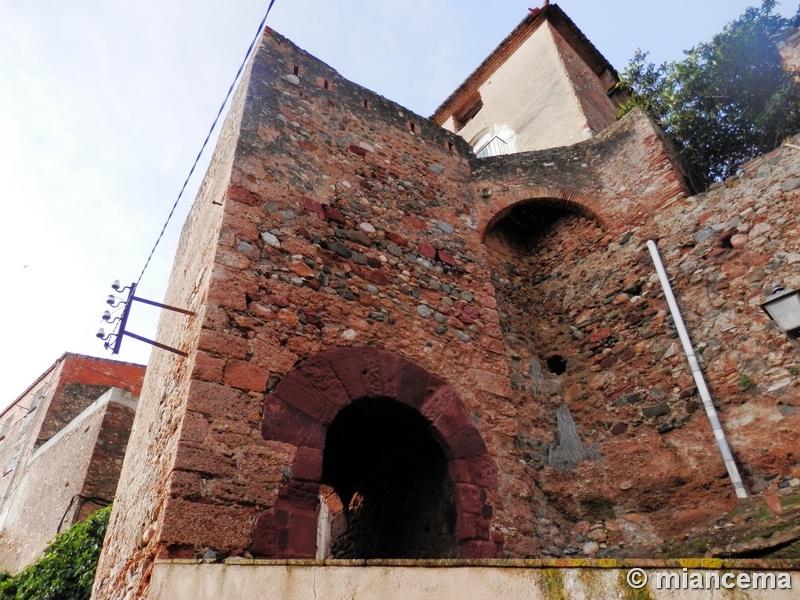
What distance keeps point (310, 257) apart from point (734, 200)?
372 centimetres

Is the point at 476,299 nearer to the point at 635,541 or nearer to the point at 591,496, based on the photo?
the point at 591,496

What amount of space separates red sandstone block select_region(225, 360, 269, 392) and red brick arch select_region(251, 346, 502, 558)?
10cm

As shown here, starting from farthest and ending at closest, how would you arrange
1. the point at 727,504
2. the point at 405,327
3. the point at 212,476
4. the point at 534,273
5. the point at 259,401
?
the point at 534,273
the point at 405,327
the point at 727,504
the point at 259,401
the point at 212,476

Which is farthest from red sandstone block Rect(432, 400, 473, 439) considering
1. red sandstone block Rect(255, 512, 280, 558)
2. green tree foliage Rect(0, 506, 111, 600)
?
green tree foliage Rect(0, 506, 111, 600)

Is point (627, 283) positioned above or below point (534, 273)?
below

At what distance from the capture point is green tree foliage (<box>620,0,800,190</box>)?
23.4ft

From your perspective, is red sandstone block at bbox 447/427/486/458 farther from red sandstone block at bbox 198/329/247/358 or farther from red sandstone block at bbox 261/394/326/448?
red sandstone block at bbox 198/329/247/358

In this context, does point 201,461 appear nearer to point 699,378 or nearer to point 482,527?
point 482,527

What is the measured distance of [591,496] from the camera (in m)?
4.47

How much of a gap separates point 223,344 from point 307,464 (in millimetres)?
941

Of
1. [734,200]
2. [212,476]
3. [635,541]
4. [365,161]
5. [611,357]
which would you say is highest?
[365,161]

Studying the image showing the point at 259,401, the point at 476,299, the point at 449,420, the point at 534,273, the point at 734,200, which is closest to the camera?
the point at 259,401

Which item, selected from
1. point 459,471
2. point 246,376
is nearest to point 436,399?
point 459,471

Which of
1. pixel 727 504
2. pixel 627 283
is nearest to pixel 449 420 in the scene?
pixel 727 504
